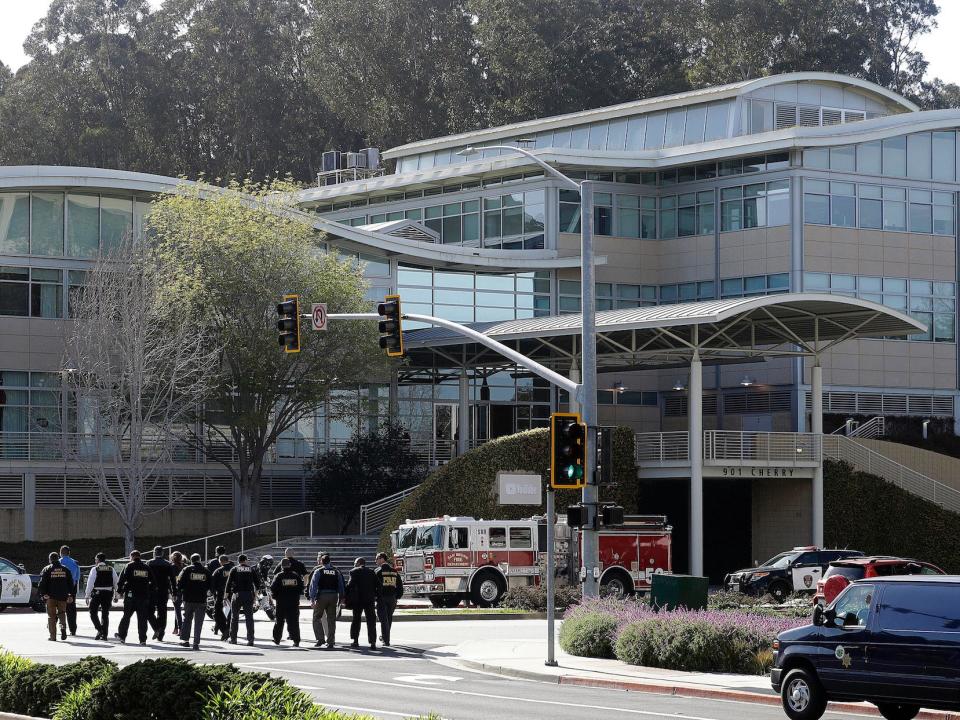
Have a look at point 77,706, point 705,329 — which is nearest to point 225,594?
point 77,706

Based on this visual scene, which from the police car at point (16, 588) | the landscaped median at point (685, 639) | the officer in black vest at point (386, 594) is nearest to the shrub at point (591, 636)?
the landscaped median at point (685, 639)

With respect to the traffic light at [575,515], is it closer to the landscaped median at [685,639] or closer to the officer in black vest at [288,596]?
the landscaped median at [685,639]

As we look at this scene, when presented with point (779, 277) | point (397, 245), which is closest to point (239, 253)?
point (397, 245)

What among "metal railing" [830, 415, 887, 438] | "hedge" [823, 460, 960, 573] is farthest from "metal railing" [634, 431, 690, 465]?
"metal railing" [830, 415, 887, 438]

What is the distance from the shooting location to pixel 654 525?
135 feet

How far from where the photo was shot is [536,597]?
37.9 meters

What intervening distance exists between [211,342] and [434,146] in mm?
24023

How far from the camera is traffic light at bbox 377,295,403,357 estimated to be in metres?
29.4

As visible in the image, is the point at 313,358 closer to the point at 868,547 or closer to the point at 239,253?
the point at 239,253

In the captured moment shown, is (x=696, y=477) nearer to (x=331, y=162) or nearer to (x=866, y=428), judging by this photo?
(x=866, y=428)

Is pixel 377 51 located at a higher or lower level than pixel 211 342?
higher

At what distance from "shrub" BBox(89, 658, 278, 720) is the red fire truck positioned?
24.8m

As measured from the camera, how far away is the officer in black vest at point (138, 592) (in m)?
28.8

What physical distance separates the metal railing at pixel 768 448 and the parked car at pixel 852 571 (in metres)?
12.0
